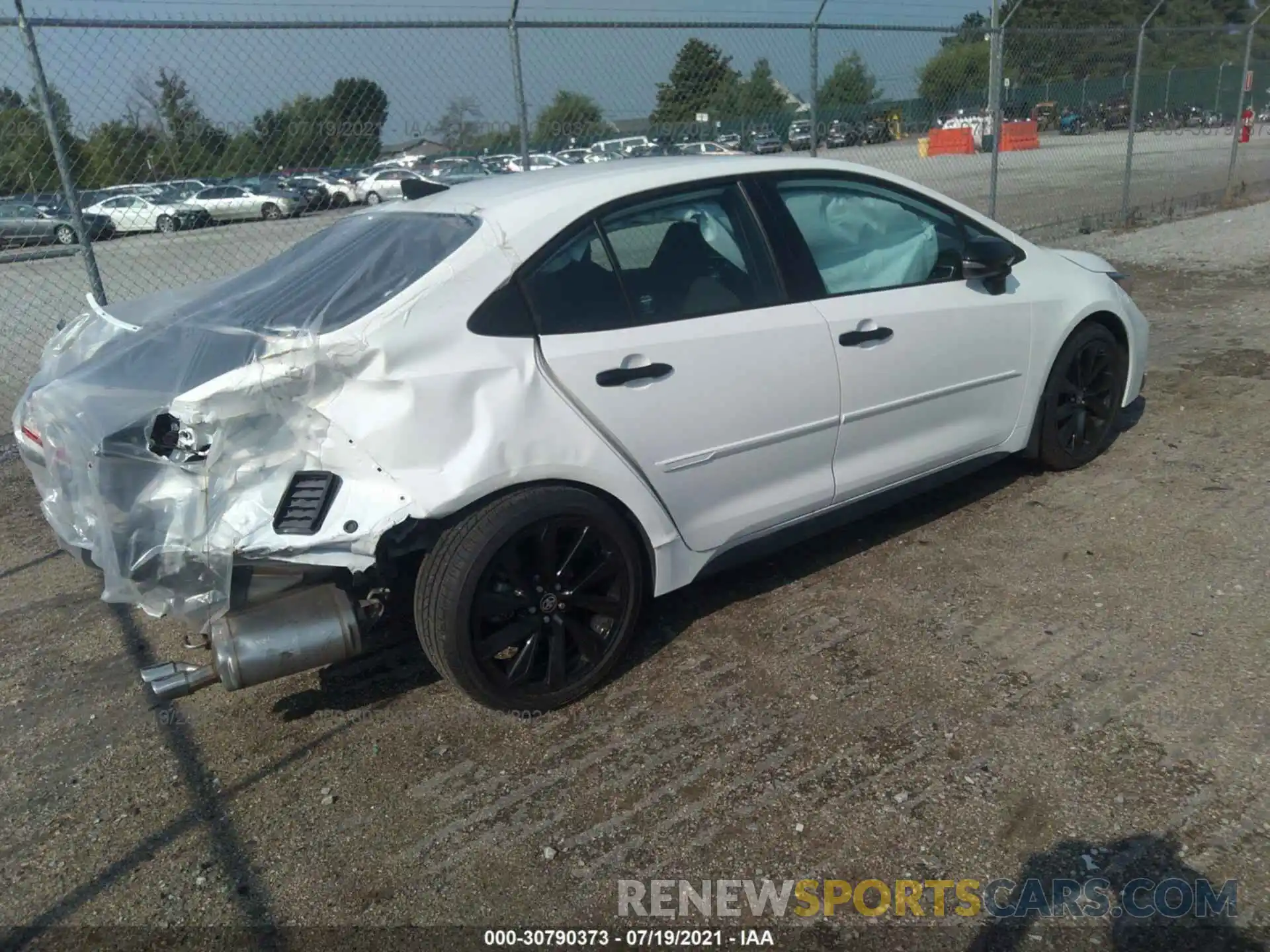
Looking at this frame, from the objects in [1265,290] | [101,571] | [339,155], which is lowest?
[1265,290]

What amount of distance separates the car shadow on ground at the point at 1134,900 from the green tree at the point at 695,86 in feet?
22.5

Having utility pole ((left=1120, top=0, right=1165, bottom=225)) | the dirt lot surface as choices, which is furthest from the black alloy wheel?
utility pole ((left=1120, top=0, right=1165, bottom=225))

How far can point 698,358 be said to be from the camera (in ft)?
11.0

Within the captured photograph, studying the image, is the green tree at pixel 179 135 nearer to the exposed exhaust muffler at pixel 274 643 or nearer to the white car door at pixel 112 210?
the white car door at pixel 112 210

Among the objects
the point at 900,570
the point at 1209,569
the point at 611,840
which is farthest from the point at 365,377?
the point at 1209,569

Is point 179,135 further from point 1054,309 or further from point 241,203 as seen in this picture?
point 1054,309

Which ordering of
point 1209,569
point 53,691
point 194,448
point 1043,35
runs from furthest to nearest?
1. point 1043,35
2. point 1209,569
3. point 53,691
4. point 194,448

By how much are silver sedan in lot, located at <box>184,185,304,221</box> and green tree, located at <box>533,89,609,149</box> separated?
1807mm

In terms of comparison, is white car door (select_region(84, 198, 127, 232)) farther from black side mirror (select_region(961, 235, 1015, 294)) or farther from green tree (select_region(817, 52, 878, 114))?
green tree (select_region(817, 52, 878, 114))

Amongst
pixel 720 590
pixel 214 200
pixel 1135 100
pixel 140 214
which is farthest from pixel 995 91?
pixel 720 590

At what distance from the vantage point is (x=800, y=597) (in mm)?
3934

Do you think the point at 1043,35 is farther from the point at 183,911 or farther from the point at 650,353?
the point at 183,911

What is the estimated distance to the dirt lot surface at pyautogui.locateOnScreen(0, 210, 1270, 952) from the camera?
2.51 m

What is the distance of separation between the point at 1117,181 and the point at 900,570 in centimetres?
1403
